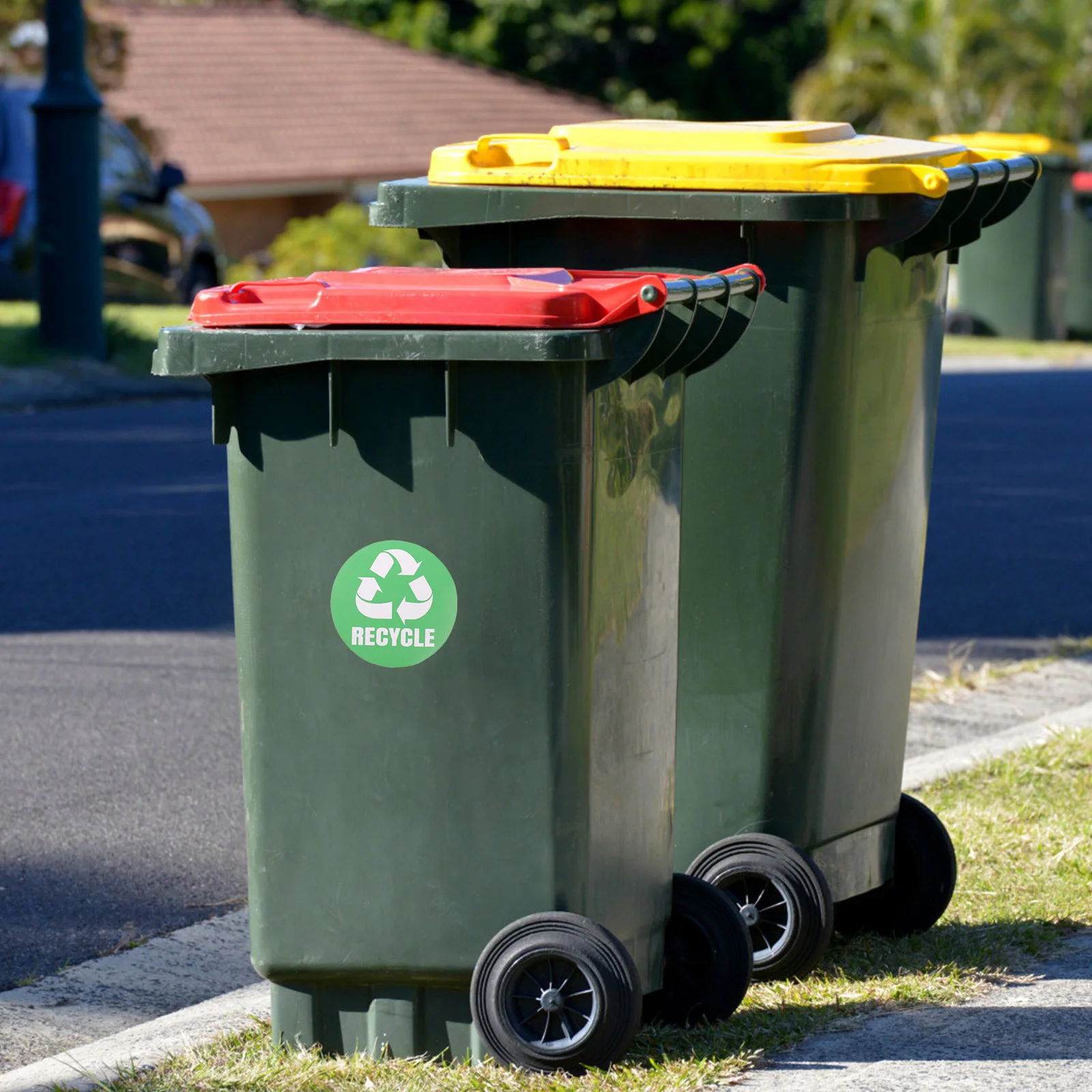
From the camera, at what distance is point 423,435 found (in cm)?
313

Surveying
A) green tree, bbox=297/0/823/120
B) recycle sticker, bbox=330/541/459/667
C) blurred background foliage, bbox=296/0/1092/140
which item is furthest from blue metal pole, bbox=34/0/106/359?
green tree, bbox=297/0/823/120

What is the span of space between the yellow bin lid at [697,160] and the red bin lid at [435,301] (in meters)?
0.52

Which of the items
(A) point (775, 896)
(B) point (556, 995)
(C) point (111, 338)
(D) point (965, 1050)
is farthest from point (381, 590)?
(C) point (111, 338)

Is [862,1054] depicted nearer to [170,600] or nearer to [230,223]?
[170,600]

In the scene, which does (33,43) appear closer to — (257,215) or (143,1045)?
(257,215)

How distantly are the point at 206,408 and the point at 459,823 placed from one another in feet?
28.7

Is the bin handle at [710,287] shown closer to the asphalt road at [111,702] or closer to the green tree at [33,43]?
the asphalt road at [111,702]

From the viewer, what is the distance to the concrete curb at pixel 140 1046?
329 cm

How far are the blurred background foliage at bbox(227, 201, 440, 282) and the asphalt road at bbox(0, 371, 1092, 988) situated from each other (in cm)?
920

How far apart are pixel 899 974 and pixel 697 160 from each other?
5.27ft

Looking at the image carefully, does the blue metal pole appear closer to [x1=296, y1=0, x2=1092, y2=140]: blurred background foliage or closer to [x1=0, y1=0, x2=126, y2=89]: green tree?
[x1=0, y1=0, x2=126, y2=89]: green tree

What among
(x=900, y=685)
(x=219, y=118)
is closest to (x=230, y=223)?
(x=219, y=118)

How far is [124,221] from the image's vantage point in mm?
15547

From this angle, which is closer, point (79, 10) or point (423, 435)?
point (423, 435)
